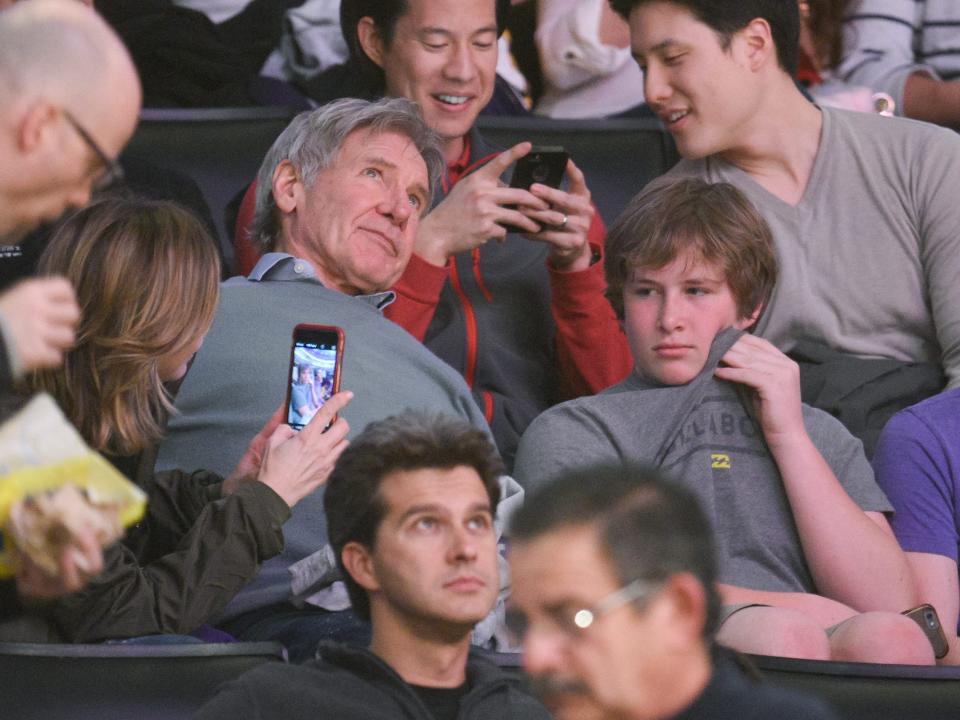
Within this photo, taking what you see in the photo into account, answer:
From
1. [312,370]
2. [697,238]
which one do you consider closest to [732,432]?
[697,238]

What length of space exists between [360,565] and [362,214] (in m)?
0.90

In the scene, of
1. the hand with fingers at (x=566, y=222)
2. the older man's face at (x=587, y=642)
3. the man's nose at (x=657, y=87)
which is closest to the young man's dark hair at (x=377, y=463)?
the older man's face at (x=587, y=642)

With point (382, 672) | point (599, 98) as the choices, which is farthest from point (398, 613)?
point (599, 98)

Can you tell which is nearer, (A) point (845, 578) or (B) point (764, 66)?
(A) point (845, 578)

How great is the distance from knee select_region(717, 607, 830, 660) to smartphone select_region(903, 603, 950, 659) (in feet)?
0.54

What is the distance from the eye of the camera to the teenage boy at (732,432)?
254 cm

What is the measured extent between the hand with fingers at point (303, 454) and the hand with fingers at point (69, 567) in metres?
0.58

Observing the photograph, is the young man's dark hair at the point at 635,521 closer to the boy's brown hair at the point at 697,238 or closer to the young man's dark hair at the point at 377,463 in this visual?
the young man's dark hair at the point at 377,463

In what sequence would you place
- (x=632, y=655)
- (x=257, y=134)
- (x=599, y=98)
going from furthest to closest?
(x=599, y=98), (x=257, y=134), (x=632, y=655)

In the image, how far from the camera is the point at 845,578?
8.29ft

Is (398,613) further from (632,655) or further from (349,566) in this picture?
(632,655)

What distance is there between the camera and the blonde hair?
224 cm

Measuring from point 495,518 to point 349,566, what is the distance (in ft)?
0.70

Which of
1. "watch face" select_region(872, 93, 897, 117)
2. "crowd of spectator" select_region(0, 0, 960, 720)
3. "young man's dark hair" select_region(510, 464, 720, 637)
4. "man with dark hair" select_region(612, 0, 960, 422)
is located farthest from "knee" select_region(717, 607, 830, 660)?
"watch face" select_region(872, 93, 897, 117)
